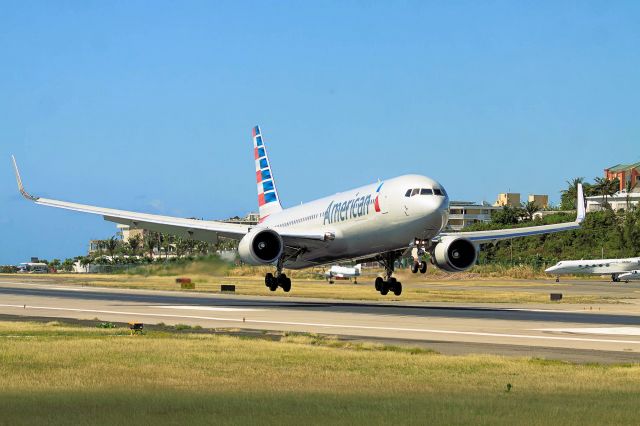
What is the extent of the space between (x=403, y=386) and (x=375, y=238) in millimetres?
32888

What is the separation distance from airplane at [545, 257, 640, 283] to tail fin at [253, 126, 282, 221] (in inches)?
2113

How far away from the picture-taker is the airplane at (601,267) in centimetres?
12000

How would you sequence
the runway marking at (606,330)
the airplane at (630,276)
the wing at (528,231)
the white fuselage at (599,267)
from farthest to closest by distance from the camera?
the white fuselage at (599,267)
the airplane at (630,276)
the wing at (528,231)
the runway marking at (606,330)

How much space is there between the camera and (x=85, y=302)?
6159 cm

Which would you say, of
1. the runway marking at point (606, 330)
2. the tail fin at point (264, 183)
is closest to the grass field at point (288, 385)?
the runway marking at point (606, 330)

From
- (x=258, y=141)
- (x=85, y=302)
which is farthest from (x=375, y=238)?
(x=258, y=141)

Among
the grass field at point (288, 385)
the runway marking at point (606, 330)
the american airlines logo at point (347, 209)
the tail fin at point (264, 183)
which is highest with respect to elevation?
the tail fin at point (264, 183)

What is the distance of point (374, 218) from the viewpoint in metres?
52.9

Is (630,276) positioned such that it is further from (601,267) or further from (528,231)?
(528,231)

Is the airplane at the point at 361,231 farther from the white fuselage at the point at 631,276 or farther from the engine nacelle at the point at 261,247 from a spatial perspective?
the white fuselage at the point at 631,276

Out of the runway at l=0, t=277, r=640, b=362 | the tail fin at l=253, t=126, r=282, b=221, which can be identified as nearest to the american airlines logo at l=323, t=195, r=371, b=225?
the runway at l=0, t=277, r=640, b=362

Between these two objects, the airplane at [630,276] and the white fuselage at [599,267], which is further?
the white fuselage at [599,267]

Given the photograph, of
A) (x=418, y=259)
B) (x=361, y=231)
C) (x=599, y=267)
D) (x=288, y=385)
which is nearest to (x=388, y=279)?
(x=361, y=231)

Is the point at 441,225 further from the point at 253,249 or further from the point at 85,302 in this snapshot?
the point at 85,302
